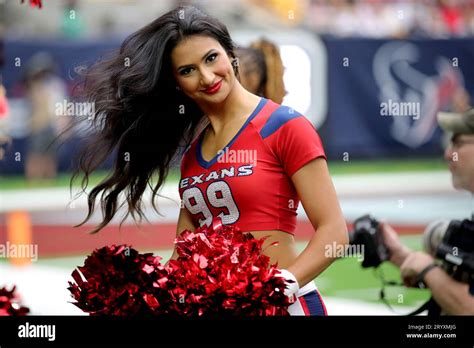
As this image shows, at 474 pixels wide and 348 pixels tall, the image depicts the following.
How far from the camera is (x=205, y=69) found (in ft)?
9.95

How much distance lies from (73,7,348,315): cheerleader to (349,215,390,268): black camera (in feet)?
4.40

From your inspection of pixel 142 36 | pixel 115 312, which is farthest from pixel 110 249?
pixel 142 36

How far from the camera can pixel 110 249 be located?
2.76m

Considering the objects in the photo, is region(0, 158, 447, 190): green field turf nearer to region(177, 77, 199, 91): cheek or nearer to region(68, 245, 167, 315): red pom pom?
region(177, 77, 199, 91): cheek

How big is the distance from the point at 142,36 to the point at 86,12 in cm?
608

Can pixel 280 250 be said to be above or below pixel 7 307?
above

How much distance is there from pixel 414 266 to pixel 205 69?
4.29 ft

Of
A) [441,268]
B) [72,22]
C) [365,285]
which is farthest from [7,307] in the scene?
[72,22]

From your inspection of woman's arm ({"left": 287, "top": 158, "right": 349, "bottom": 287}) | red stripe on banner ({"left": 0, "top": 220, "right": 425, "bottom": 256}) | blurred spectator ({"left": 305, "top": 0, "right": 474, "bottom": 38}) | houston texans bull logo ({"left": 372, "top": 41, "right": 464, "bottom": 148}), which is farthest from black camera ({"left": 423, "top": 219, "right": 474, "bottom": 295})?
houston texans bull logo ({"left": 372, "top": 41, "right": 464, "bottom": 148})

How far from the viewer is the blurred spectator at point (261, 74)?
14.9 feet

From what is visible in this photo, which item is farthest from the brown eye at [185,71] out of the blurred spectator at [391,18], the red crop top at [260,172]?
the blurred spectator at [391,18]

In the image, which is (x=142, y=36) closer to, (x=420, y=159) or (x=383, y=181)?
(x=420, y=159)

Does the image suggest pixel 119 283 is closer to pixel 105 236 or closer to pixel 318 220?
pixel 318 220

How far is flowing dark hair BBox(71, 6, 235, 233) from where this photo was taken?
10.5ft
